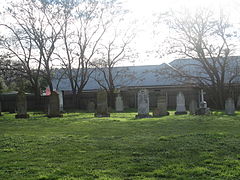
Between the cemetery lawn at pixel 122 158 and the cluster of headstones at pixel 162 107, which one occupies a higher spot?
the cluster of headstones at pixel 162 107

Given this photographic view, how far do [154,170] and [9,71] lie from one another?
1078 inches

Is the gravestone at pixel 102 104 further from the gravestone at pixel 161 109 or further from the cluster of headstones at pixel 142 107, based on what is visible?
the gravestone at pixel 161 109

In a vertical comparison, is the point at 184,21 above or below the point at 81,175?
above

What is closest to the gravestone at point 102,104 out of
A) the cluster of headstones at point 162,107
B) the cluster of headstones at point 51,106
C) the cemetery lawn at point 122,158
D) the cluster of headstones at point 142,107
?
the cluster of headstones at point 142,107

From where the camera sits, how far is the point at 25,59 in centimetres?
3072

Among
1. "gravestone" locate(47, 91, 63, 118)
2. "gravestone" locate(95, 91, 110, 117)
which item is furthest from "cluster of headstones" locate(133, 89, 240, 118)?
"gravestone" locate(47, 91, 63, 118)

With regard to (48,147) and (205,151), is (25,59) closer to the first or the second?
(48,147)

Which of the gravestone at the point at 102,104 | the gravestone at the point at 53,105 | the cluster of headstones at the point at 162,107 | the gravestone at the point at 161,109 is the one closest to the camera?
the cluster of headstones at the point at 162,107

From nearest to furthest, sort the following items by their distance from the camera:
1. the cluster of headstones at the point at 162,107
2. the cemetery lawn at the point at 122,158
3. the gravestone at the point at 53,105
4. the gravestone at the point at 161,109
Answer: the cemetery lawn at the point at 122,158 < the cluster of headstones at the point at 162,107 < the gravestone at the point at 161,109 < the gravestone at the point at 53,105

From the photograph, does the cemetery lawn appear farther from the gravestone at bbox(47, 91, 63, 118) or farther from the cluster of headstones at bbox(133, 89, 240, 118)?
the gravestone at bbox(47, 91, 63, 118)

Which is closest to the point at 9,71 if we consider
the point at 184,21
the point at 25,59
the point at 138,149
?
the point at 25,59

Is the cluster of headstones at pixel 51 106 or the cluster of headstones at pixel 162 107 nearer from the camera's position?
the cluster of headstones at pixel 162 107

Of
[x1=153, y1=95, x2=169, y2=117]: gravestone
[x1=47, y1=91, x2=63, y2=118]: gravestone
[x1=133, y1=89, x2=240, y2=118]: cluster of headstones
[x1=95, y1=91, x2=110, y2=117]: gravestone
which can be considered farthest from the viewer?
[x1=47, y1=91, x2=63, y2=118]: gravestone

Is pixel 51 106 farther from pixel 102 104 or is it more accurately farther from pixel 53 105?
pixel 102 104
